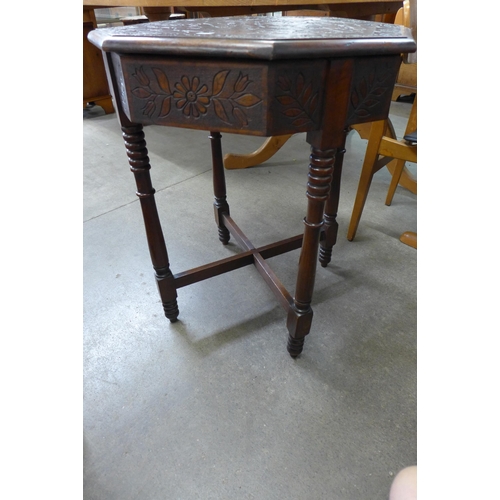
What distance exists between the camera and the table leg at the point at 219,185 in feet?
3.75

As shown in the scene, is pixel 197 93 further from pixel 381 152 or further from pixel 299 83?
pixel 381 152

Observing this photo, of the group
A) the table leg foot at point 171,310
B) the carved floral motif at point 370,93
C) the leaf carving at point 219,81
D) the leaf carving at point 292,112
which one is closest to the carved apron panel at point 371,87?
the carved floral motif at point 370,93

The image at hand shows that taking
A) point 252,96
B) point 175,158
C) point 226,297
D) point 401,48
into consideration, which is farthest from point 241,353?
point 175,158

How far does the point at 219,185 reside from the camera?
1252 mm

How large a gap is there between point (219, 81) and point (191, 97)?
60 mm

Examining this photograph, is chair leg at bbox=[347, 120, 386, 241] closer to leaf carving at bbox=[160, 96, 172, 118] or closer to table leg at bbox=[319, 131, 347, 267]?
table leg at bbox=[319, 131, 347, 267]

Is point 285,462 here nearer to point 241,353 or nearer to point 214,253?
point 241,353

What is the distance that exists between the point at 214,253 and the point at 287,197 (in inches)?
21.5

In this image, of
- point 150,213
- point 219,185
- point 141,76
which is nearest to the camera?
point 141,76

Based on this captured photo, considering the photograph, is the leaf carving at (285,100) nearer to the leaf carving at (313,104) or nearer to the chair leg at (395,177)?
the leaf carving at (313,104)

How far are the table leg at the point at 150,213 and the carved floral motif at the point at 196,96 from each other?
0.14m

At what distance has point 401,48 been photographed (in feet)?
1.89

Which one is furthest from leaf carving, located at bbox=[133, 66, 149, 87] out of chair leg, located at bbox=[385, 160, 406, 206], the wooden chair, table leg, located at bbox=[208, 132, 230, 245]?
chair leg, located at bbox=[385, 160, 406, 206]

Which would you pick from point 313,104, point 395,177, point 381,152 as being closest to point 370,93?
point 313,104
